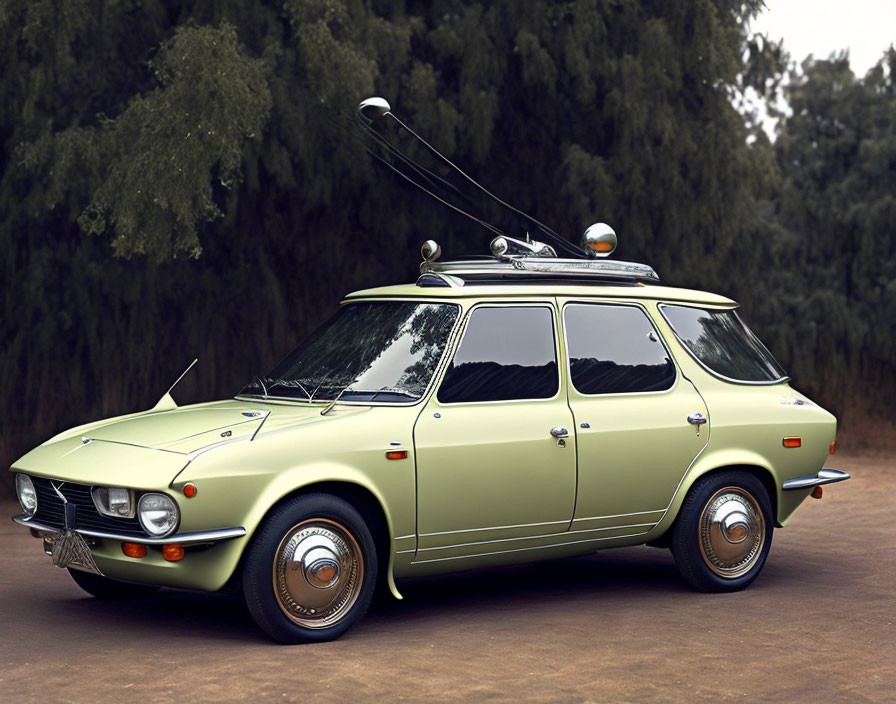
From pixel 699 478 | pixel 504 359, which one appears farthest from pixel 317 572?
pixel 699 478

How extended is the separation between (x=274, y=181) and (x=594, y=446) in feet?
24.6

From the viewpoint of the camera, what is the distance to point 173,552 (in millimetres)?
7293

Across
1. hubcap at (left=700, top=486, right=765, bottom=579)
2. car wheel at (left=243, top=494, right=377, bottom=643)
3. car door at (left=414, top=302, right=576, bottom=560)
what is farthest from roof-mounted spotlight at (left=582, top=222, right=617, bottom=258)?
car wheel at (left=243, top=494, right=377, bottom=643)

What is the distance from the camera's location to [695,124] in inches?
660

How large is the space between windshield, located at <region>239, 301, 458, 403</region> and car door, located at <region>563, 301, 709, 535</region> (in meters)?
0.92

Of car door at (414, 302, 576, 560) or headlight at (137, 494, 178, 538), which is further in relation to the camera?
car door at (414, 302, 576, 560)

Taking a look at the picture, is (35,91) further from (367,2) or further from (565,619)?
(565,619)

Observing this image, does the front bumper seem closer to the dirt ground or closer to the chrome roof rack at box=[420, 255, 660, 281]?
the dirt ground

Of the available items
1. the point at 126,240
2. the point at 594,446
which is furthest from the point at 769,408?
the point at 126,240

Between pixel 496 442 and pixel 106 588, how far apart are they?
2.54 m

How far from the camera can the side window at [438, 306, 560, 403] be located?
837 cm

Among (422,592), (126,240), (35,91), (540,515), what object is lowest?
(422,592)

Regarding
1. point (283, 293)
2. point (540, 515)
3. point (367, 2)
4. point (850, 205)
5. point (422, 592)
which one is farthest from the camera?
point (850, 205)

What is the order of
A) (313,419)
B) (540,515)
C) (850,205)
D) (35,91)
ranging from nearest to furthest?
(313,419), (540,515), (35,91), (850,205)
